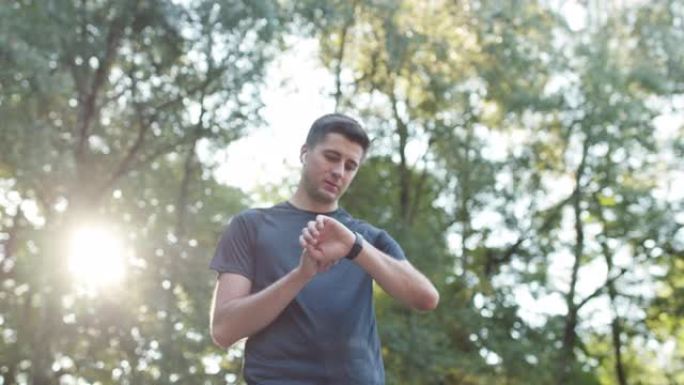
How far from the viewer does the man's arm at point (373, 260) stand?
5.94 ft

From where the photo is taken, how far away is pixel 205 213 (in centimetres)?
1456

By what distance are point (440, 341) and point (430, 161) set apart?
377cm

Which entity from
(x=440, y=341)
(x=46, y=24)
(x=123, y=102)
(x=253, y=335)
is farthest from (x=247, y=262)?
(x=440, y=341)

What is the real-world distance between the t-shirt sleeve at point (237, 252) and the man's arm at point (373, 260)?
25 centimetres

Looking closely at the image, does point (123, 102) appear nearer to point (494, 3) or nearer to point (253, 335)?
point (494, 3)

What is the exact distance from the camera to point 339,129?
2.08 m

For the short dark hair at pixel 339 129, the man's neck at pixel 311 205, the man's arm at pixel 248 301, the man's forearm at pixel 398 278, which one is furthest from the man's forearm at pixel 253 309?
the short dark hair at pixel 339 129

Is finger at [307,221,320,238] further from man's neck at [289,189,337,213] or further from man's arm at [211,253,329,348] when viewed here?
man's neck at [289,189,337,213]

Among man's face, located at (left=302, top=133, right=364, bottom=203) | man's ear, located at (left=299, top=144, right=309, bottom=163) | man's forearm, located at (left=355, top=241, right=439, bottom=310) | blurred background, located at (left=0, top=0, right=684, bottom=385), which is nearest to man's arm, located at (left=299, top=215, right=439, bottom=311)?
man's forearm, located at (left=355, top=241, right=439, bottom=310)

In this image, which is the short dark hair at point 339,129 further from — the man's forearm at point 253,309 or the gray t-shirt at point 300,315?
the man's forearm at point 253,309

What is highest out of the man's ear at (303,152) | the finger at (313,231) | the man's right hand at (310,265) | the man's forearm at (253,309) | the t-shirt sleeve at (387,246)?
the man's ear at (303,152)

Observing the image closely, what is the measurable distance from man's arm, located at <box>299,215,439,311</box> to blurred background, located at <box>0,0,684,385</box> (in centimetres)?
924

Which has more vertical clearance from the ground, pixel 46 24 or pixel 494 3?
pixel 494 3

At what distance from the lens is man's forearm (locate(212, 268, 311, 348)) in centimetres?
185
